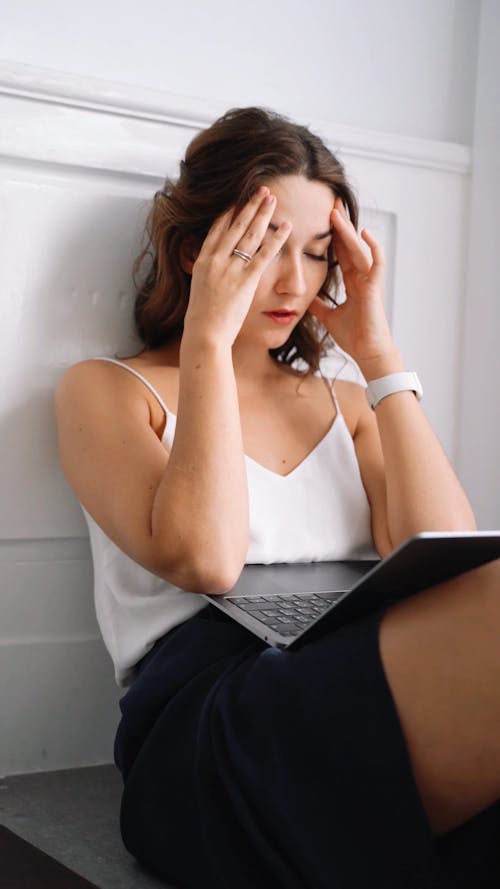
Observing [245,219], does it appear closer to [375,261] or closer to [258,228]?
[258,228]

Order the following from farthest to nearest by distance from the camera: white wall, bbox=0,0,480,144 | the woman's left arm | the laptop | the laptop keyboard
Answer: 1. white wall, bbox=0,0,480,144
2. the woman's left arm
3. the laptop keyboard
4. the laptop

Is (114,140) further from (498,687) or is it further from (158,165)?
(498,687)

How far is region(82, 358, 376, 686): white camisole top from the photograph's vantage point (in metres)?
1.24

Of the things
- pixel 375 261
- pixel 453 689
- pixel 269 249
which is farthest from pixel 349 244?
pixel 453 689

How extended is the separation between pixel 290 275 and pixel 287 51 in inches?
19.5

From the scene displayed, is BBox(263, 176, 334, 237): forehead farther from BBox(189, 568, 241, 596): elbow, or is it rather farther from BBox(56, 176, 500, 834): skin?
BBox(189, 568, 241, 596): elbow

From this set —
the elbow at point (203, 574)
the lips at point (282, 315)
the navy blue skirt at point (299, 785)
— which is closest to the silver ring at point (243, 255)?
the lips at point (282, 315)

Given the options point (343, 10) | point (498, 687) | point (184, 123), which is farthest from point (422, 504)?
point (343, 10)

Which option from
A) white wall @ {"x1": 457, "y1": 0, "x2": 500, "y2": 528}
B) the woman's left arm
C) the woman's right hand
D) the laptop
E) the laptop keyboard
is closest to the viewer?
the laptop

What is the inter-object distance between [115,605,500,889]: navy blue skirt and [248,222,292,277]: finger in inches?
17.8

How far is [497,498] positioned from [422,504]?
436mm

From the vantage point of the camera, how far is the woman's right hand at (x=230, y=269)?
121 centimetres

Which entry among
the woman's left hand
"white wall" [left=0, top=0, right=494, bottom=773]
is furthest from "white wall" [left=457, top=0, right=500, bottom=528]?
the woman's left hand

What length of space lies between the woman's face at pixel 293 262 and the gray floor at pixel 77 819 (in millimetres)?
622
